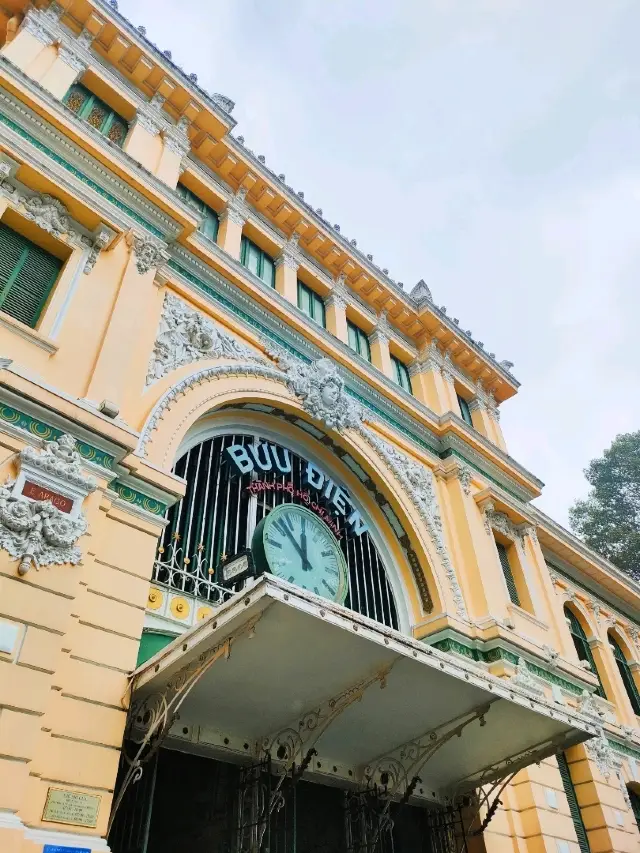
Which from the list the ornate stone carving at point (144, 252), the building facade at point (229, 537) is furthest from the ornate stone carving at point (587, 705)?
the ornate stone carving at point (144, 252)

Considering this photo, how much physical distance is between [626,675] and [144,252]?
20.0 metres

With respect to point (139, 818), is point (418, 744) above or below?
above

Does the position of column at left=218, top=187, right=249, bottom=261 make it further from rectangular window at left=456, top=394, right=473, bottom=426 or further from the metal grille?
rectangular window at left=456, top=394, right=473, bottom=426

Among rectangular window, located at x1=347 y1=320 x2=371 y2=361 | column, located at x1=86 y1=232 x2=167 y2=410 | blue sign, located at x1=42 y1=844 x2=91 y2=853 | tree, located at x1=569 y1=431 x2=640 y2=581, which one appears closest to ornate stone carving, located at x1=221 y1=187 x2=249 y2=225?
rectangular window, located at x1=347 y1=320 x2=371 y2=361

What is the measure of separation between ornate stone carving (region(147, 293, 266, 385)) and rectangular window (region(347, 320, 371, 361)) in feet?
18.0

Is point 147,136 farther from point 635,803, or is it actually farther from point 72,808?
point 635,803

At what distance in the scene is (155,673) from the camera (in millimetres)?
7297

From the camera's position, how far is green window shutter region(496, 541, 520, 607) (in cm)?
1655

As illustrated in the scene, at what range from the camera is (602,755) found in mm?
15359

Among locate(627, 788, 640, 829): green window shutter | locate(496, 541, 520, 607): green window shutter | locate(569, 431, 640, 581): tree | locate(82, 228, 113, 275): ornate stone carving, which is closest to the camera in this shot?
locate(82, 228, 113, 275): ornate stone carving

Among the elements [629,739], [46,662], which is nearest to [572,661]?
[629,739]

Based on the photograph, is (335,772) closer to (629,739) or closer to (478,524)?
(478,524)

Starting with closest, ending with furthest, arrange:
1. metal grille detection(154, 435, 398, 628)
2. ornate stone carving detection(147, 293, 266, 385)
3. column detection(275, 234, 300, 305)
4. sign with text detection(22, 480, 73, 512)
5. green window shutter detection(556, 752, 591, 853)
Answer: sign with text detection(22, 480, 73, 512)
metal grille detection(154, 435, 398, 628)
ornate stone carving detection(147, 293, 266, 385)
green window shutter detection(556, 752, 591, 853)
column detection(275, 234, 300, 305)

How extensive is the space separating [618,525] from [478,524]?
1889 centimetres
